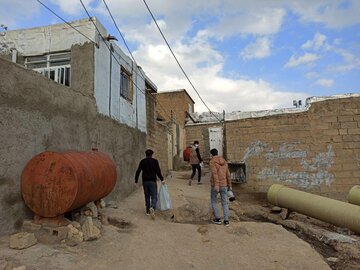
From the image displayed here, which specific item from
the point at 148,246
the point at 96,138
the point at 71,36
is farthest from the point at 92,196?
the point at 71,36

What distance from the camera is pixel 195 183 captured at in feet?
41.8

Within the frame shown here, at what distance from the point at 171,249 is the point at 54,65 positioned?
5.52 m

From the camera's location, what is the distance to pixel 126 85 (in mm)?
10508

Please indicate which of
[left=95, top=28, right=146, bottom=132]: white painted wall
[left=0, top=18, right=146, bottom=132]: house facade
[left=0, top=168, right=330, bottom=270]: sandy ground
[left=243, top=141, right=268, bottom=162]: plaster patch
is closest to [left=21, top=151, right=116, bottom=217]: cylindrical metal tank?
[left=0, top=168, right=330, bottom=270]: sandy ground

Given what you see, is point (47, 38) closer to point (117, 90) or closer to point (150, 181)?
point (117, 90)

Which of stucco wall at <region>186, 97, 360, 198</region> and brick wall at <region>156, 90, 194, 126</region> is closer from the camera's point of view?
stucco wall at <region>186, 97, 360, 198</region>

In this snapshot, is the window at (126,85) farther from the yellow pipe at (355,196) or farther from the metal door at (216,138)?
the yellow pipe at (355,196)

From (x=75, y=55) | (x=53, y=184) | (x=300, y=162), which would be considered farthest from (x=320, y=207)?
(x=75, y=55)

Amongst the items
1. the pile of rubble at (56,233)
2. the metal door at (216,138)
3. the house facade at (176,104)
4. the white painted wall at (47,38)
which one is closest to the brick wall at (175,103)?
the house facade at (176,104)

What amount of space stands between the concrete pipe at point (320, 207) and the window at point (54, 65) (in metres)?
6.57

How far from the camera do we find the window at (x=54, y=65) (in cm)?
804

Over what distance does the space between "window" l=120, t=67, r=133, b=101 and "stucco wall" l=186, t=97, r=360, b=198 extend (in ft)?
13.0

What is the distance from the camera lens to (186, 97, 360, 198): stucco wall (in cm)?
1098

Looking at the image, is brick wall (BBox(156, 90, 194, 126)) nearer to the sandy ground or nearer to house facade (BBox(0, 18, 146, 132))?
house facade (BBox(0, 18, 146, 132))
